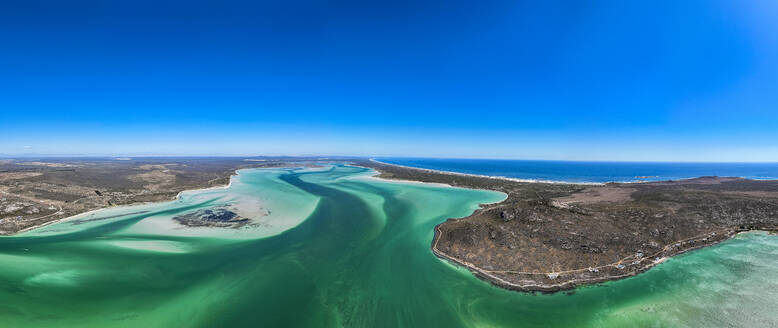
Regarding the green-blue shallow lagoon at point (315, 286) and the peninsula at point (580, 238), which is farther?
the peninsula at point (580, 238)

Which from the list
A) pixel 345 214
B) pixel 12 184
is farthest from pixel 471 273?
pixel 12 184

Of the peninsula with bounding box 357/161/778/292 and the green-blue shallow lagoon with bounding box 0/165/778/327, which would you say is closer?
the green-blue shallow lagoon with bounding box 0/165/778/327

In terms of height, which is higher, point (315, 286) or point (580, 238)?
point (580, 238)

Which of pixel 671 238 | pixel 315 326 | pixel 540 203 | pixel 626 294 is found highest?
pixel 540 203

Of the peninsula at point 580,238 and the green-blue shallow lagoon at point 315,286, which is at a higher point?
the peninsula at point 580,238

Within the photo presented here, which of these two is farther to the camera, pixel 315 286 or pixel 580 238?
pixel 580 238

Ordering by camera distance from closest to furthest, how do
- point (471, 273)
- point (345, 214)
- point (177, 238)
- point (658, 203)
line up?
point (471, 273) < point (177, 238) < point (658, 203) < point (345, 214)

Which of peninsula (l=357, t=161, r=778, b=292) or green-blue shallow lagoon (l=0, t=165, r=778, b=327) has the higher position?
peninsula (l=357, t=161, r=778, b=292)

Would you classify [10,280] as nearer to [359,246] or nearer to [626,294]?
[359,246]
